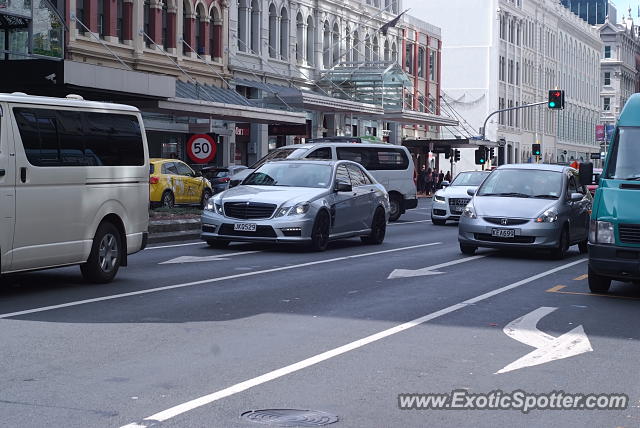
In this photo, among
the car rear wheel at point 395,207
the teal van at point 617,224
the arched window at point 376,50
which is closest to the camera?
the teal van at point 617,224

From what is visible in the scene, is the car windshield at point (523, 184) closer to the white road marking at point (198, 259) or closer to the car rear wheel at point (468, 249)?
the car rear wheel at point (468, 249)

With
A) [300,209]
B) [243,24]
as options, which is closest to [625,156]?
[300,209]

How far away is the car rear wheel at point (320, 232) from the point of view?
66.5 feet

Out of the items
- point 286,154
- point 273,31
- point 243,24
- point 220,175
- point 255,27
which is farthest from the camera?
point 273,31

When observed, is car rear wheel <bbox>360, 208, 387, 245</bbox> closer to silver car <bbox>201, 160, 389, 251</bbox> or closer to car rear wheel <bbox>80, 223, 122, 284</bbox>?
silver car <bbox>201, 160, 389, 251</bbox>

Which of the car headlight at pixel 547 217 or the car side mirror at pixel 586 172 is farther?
the car headlight at pixel 547 217

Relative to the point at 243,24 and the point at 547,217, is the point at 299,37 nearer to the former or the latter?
the point at 243,24

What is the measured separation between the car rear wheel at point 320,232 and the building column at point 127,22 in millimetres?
24536

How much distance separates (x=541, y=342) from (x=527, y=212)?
993 centimetres

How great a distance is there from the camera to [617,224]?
44.8ft

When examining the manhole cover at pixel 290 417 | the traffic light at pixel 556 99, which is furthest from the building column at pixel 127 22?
the manhole cover at pixel 290 417

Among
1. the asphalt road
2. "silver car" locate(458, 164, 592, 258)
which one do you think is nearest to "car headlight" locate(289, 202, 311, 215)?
"silver car" locate(458, 164, 592, 258)

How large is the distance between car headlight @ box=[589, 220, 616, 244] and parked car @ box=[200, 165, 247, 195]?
82.5 feet

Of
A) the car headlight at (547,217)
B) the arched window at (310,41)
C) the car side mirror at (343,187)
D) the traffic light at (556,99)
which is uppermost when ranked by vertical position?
the arched window at (310,41)
